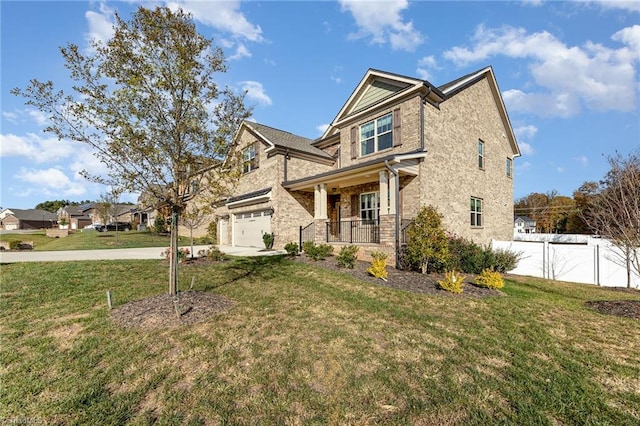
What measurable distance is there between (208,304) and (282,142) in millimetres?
13244

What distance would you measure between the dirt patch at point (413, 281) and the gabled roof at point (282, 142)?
8.42 meters

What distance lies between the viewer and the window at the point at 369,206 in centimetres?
1408

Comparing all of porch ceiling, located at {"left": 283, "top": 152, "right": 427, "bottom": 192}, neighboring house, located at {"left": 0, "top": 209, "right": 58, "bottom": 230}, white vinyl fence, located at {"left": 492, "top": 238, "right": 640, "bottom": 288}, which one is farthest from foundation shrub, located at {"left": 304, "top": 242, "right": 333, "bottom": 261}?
neighboring house, located at {"left": 0, "top": 209, "right": 58, "bottom": 230}

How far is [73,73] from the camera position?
4922mm

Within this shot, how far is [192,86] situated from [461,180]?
1315 cm

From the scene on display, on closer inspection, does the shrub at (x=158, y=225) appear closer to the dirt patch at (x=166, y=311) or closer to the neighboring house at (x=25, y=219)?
A: the dirt patch at (x=166, y=311)

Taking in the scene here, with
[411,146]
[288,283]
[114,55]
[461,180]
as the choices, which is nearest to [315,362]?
[288,283]

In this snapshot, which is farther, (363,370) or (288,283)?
(288,283)

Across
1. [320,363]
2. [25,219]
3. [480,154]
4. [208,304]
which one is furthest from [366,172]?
[25,219]

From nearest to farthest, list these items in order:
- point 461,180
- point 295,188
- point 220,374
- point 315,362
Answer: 1. point 220,374
2. point 315,362
3. point 461,180
4. point 295,188

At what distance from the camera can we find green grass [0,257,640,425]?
2941 mm

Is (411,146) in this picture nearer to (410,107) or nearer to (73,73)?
(410,107)

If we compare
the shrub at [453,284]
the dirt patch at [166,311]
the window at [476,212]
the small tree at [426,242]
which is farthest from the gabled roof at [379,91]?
the dirt patch at [166,311]

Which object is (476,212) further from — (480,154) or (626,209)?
(626,209)
